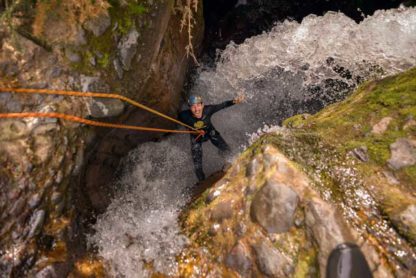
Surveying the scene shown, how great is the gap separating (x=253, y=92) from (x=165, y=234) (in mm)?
3586

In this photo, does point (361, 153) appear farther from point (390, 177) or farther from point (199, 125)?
point (199, 125)

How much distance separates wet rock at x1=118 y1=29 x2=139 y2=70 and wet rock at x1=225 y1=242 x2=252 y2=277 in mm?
2460

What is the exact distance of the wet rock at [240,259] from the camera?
2988 mm

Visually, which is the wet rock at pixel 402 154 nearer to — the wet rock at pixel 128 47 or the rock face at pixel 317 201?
the rock face at pixel 317 201

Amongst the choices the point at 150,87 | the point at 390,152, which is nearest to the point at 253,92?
the point at 150,87

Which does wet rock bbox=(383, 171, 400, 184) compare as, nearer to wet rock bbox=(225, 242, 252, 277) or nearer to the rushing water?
wet rock bbox=(225, 242, 252, 277)

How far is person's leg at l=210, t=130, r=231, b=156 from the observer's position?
18.3 ft

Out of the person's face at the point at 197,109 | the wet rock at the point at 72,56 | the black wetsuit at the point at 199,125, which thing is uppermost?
the wet rock at the point at 72,56

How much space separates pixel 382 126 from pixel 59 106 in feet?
11.0

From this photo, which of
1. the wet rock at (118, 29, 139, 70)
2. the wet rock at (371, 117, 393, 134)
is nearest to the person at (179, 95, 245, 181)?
the wet rock at (118, 29, 139, 70)

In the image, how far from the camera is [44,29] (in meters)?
3.46

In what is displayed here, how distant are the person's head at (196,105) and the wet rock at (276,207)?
243 centimetres

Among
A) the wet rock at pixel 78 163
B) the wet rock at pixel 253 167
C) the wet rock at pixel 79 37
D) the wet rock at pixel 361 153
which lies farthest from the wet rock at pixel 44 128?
the wet rock at pixel 361 153

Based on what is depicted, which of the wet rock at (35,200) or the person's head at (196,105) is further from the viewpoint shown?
the person's head at (196,105)
